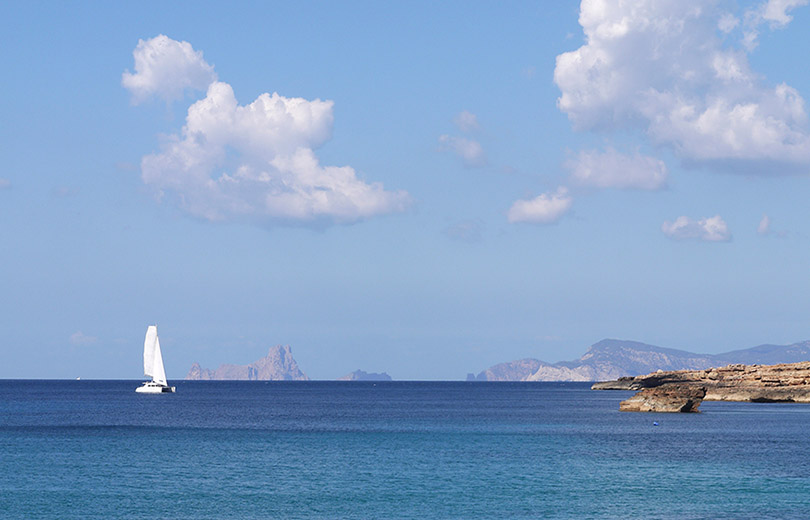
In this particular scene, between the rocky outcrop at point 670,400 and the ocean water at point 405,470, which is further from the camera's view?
the rocky outcrop at point 670,400

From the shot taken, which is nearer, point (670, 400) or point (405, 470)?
point (405, 470)

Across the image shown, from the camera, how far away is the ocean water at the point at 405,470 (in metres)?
57.9

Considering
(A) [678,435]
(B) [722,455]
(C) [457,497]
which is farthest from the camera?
(A) [678,435]

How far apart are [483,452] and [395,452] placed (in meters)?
8.02

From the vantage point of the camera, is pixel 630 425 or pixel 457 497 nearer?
pixel 457 497

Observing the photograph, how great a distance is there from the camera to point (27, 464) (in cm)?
7906

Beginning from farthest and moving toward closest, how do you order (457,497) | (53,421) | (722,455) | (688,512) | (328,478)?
(53,421), (722,455), (328,478), (457,497), (688,512)

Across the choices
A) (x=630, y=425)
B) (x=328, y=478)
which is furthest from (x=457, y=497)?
(x=630, y=425)

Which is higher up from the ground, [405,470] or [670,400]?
[670,400]

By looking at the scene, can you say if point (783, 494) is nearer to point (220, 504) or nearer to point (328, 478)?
point (328, 478)

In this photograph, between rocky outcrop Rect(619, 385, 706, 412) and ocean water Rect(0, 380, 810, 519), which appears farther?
rocky outcrop Rect(619, 385, 706, 412)

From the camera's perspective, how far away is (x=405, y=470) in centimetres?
7600

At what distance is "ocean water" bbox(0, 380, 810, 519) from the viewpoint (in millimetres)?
57938

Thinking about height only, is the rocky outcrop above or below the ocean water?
above
